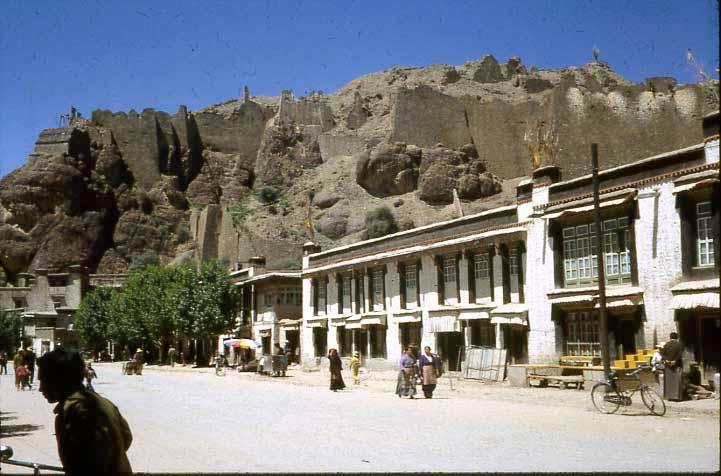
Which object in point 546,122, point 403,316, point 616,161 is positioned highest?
point 546,122

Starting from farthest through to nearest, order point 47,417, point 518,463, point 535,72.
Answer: point 535,72
point 47,417
point 518,463

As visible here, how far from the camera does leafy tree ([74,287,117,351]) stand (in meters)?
65.9

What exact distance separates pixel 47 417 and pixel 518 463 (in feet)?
36.3

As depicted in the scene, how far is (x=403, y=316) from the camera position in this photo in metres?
33.8

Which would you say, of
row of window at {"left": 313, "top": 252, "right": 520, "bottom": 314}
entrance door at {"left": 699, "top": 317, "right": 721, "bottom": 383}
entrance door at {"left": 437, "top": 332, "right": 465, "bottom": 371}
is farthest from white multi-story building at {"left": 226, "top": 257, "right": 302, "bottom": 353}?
entrance door at {"left": 699, "top": 317, "right": 721, "bottom": 383}

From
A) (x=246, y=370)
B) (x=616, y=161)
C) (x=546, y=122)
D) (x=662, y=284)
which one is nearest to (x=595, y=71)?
(x=546, y=122)

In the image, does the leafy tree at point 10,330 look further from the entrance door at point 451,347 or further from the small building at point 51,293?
the entrance door at point 451,347

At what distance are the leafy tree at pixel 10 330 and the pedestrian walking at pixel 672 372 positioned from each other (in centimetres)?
4533

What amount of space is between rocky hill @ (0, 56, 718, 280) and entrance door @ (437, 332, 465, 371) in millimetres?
19532

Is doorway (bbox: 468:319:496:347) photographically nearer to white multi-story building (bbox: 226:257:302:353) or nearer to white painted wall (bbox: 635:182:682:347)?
white painted wall (bbox: 635:182:682:347)

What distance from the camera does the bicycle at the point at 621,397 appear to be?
14.5m

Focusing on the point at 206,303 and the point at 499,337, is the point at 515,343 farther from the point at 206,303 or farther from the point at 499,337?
the point at 206,303

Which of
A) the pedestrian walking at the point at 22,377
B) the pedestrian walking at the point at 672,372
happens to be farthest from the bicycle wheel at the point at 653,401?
the pedestrian walking at the point at 22,377

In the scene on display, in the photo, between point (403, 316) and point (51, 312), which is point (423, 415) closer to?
point (403, 316)
